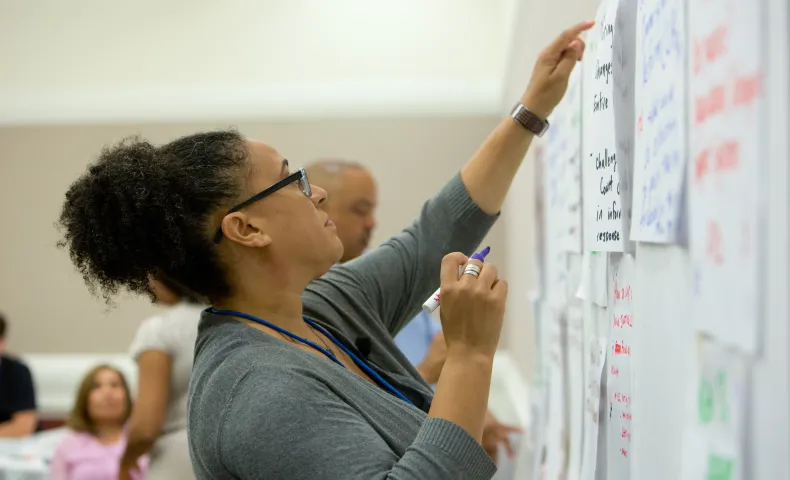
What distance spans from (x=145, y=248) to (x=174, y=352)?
3.51 feet

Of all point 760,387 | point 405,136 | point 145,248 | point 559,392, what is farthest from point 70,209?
point 405,136

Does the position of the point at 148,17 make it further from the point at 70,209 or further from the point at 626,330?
the point at 626,330

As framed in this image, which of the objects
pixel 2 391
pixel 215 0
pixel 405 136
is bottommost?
pixel 2 391

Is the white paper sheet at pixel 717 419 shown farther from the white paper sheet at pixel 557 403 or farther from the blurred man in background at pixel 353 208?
the blurred man in background at pixel 353 208

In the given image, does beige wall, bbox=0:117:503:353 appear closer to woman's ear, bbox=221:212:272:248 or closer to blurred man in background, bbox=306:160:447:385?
blurred man in background, bbox=306:160:447:385

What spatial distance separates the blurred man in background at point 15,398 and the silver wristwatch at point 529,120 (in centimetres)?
311

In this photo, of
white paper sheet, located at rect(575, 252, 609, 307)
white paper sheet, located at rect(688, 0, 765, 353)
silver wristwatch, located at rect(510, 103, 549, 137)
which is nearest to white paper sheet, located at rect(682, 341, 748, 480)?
white paper sheet, located at rect(688, 0, 765, 353)

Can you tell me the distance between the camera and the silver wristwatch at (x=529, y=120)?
1247 mm

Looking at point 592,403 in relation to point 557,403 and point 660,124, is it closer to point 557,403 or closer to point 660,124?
point 557,403

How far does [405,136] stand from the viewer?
14.2 ft

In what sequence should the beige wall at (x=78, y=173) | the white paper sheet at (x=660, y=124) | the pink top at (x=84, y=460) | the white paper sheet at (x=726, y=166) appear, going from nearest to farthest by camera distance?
1. the white paper sheet at (x=726, y=166)
2. the white paper sheet at (x=660, y=124)
3. the pink top at (x=84, y=460)
4. the beige wall at (x=78, y=173)

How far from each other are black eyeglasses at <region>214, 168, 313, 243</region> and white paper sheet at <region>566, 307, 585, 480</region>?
1.75ft

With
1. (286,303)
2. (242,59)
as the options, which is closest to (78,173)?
(242,59)

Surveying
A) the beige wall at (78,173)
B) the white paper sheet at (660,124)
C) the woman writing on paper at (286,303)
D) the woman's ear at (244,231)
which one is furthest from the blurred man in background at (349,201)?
the beige wall at (78,173)
